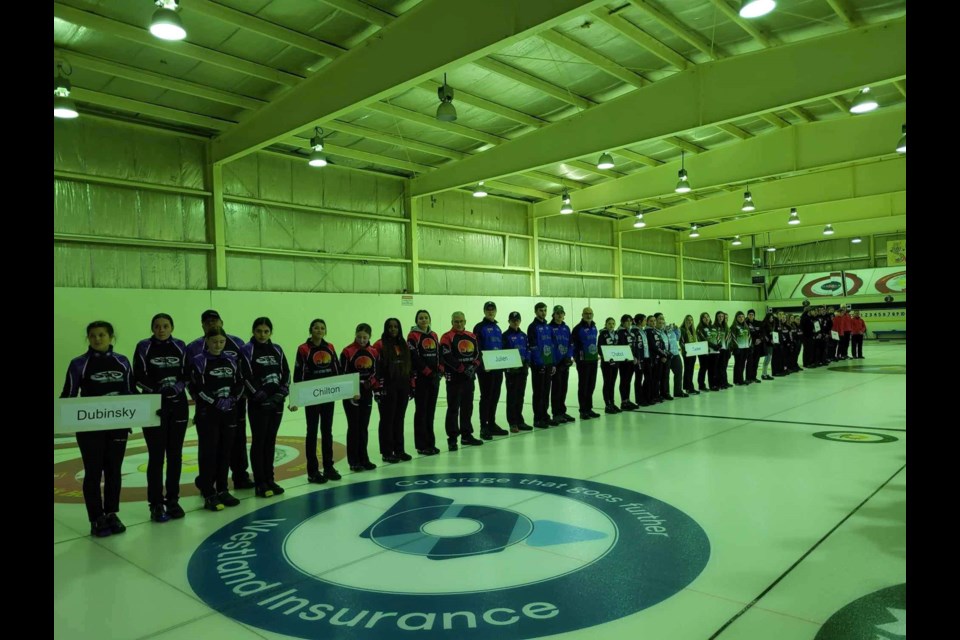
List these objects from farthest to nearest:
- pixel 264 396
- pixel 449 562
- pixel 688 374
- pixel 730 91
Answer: pixel 688 374, pixel 730 91, pixel 264 396, pixel 449 562

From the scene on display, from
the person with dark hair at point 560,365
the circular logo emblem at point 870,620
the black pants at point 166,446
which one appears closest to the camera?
the circular logo emblem at point 870,620

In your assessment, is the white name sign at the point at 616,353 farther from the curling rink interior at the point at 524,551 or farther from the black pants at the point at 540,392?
the curling rink interior at the point at 524,551

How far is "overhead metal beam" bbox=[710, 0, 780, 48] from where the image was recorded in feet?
30.5

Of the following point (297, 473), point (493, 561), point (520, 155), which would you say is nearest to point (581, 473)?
point (493, 561)

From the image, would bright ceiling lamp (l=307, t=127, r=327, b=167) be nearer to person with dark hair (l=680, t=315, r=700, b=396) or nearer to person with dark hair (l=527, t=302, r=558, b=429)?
person with dark hair (l=527, t=302, r=558, b=429)

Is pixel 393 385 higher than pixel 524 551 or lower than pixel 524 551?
higher

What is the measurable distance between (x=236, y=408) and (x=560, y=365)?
5.70 metres

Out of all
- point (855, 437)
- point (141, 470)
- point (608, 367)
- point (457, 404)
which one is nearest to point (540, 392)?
point (608, 367)

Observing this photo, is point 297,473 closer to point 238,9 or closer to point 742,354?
point 238,9

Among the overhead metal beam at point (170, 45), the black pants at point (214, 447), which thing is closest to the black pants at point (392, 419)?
the black pants at point (214, 447)

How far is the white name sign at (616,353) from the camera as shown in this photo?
35.1 ft

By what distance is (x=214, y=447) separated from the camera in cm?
577

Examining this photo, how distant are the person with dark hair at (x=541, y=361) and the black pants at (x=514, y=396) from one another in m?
0.33

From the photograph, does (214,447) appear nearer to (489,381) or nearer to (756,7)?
(489,381)
